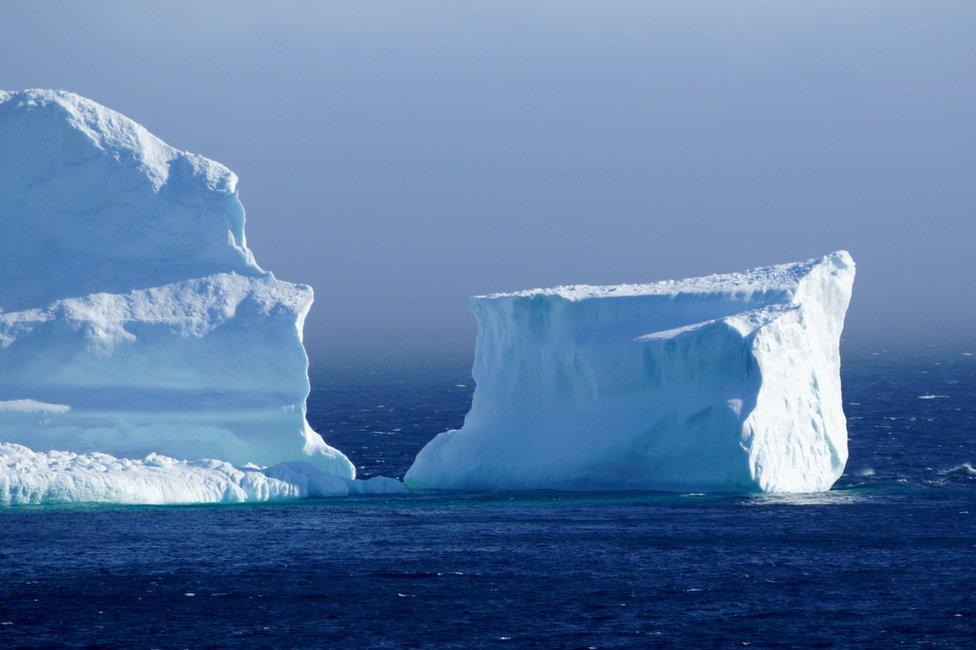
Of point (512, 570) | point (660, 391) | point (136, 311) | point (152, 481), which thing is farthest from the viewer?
point (136, 311)

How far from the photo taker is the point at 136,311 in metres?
40.6

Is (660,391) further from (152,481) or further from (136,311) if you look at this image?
(136,311)

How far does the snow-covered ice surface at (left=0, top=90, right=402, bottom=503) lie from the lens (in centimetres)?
3959

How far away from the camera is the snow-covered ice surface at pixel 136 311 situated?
130 feet

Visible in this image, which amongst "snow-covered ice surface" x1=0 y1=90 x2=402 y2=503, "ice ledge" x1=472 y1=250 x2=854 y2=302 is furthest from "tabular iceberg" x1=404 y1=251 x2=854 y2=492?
"snow-covered ice surface" x1=0 y1=90 x2=402 y2=503

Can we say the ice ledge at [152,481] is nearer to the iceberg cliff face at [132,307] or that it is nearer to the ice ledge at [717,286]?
the iceberg cliff face at [132,307]

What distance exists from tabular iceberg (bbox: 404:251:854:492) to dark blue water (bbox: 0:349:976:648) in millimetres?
1007

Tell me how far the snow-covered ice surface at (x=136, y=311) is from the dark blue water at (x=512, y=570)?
3.99 metres

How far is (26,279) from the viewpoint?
134 feet

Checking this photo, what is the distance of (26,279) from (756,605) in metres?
23.0

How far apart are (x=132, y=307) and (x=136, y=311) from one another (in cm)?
17

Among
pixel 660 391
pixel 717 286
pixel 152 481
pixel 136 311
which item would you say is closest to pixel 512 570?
pixel 660 391

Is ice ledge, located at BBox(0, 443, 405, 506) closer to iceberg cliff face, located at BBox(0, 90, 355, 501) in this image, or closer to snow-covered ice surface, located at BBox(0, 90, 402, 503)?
snow-covered ice surface, located at BBox(0, 90, 402, 503)

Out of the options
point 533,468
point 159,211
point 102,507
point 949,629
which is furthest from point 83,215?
point 949,629
